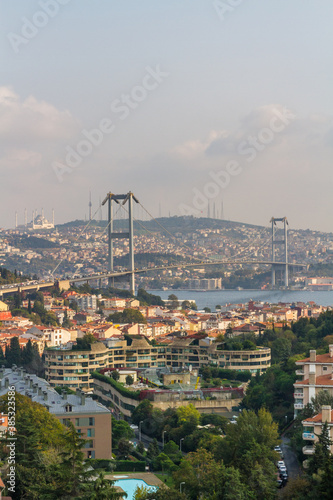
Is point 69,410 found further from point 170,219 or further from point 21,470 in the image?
point 170,219

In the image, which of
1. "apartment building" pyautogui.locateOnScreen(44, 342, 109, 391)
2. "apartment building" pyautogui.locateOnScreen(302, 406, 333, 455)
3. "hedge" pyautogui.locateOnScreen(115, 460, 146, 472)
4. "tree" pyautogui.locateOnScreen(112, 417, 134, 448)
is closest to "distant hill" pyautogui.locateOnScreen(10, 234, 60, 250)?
"apartment building" pyautogui.locateOnScreen(44, 342, 109, 391)

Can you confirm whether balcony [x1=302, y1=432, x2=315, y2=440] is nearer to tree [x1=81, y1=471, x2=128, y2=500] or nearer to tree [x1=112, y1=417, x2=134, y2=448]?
tree [x1=81, y1=471, x2=128, y2=500]

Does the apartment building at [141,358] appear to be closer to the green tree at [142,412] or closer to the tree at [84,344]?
the tree at [84,344]

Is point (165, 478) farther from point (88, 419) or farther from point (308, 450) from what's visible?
point (308, 450)

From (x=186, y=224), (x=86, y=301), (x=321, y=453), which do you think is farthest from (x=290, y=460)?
(x=186, y=224)

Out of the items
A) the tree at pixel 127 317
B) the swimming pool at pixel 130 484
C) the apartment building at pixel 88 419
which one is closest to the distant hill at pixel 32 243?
the tree at pixel 127 317

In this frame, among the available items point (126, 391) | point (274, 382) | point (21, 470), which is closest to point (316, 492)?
point (21, 470)
